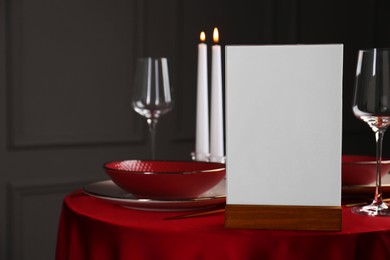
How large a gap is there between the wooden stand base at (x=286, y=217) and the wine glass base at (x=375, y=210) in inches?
6.8

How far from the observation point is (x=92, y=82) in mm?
3188

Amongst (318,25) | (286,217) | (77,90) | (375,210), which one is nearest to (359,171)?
(375,210)

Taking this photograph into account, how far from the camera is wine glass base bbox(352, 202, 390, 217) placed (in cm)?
115

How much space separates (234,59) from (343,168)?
0.39m

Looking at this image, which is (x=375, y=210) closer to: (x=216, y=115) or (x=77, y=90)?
(x=216, y=115)

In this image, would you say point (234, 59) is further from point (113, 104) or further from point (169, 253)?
point (113, 104)

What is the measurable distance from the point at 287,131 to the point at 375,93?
25cm

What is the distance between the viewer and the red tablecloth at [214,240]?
0.99 m

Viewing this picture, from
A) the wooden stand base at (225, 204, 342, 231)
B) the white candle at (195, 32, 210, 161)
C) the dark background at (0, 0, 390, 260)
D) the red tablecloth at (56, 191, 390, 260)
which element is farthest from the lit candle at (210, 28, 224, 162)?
the dark background at (0, 0, 390, 260)

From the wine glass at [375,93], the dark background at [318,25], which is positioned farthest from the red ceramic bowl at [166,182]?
the dark background at [318,25]

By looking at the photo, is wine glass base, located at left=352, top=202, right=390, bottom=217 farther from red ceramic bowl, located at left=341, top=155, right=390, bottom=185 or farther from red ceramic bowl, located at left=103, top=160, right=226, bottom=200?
red ceramic bowl, located at left=103, top=160, right=226, bottom=200

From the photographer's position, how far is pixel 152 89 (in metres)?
1.85

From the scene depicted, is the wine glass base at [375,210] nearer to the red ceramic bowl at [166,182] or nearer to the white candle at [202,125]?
the red ceramic bowl at [166,182]

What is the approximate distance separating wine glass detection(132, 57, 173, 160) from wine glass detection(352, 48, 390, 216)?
735 mm
